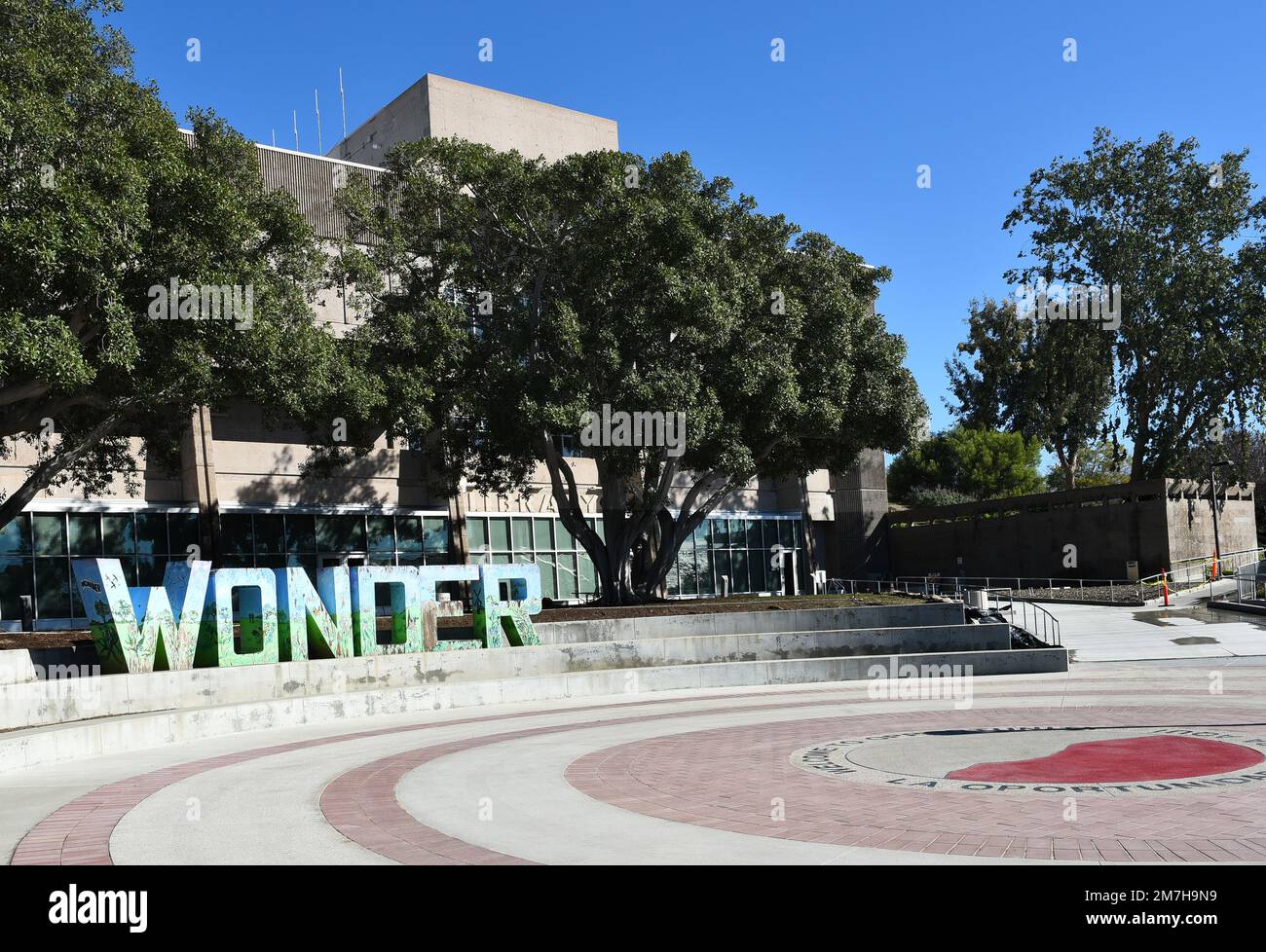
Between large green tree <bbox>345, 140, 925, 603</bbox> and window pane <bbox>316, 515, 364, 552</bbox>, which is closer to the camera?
large green tree <bbox>345, 140, 925, 603</bbox>

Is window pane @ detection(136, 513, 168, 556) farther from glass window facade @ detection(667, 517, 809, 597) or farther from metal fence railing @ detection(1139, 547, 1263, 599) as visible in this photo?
metal fence railing @ detection(1139, 547, 1263, 599)

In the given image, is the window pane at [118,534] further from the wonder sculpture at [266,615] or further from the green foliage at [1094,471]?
the green foliage at [1094,471]

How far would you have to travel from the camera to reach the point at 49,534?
33688 millimetres

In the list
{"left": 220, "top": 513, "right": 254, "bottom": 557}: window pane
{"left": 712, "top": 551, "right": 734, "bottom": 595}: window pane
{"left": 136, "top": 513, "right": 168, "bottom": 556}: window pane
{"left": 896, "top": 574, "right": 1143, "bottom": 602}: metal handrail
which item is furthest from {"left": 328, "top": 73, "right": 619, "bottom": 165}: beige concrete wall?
{"left": 896, "top": 574, "right": 1143, "bottom": 602}: metal handrail

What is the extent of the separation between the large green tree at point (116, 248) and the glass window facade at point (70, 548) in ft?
34.1

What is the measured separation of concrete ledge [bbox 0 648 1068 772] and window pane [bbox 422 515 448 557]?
820 inches

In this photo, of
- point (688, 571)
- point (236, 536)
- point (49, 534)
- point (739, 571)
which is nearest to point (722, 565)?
point (739, 571)

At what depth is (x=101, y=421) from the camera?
2519cm

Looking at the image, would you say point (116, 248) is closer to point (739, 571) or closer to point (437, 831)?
point (437, 831)

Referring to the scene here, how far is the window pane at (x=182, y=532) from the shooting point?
35.9m

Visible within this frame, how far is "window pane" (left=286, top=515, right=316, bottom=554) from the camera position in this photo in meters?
38.2


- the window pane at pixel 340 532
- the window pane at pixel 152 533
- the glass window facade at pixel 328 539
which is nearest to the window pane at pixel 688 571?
the glass window facade at pixel 328 539
